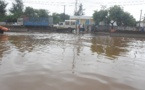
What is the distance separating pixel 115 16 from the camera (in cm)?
4347

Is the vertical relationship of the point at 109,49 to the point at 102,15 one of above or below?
below

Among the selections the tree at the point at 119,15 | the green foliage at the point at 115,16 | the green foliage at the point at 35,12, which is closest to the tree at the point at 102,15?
the green foliage at the point at 115,16

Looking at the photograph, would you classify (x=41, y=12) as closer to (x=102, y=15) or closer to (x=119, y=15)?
(x=102, y=15)

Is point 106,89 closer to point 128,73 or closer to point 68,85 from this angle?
point 68,85

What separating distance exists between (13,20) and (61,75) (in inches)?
2055

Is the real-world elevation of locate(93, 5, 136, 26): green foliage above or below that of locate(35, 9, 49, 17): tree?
below

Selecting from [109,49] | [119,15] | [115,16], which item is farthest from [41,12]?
[109,49]

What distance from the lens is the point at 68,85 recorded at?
15.0 feet

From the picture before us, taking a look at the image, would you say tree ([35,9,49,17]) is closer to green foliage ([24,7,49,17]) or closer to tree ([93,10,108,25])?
green foliage ([24,7,49,17])

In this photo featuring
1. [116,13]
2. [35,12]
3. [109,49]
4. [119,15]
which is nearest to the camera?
[109,49]

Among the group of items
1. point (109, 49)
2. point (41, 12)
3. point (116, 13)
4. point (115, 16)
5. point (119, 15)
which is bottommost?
point (109, 49)

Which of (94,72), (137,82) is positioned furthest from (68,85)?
(137,82)

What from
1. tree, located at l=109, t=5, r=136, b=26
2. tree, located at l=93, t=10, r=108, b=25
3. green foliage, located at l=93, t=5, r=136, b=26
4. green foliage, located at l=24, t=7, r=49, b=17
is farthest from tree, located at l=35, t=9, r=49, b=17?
tree, located at l=109, t=5, r=136, b=26

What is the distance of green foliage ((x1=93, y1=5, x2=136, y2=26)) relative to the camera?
43562 millimetres
